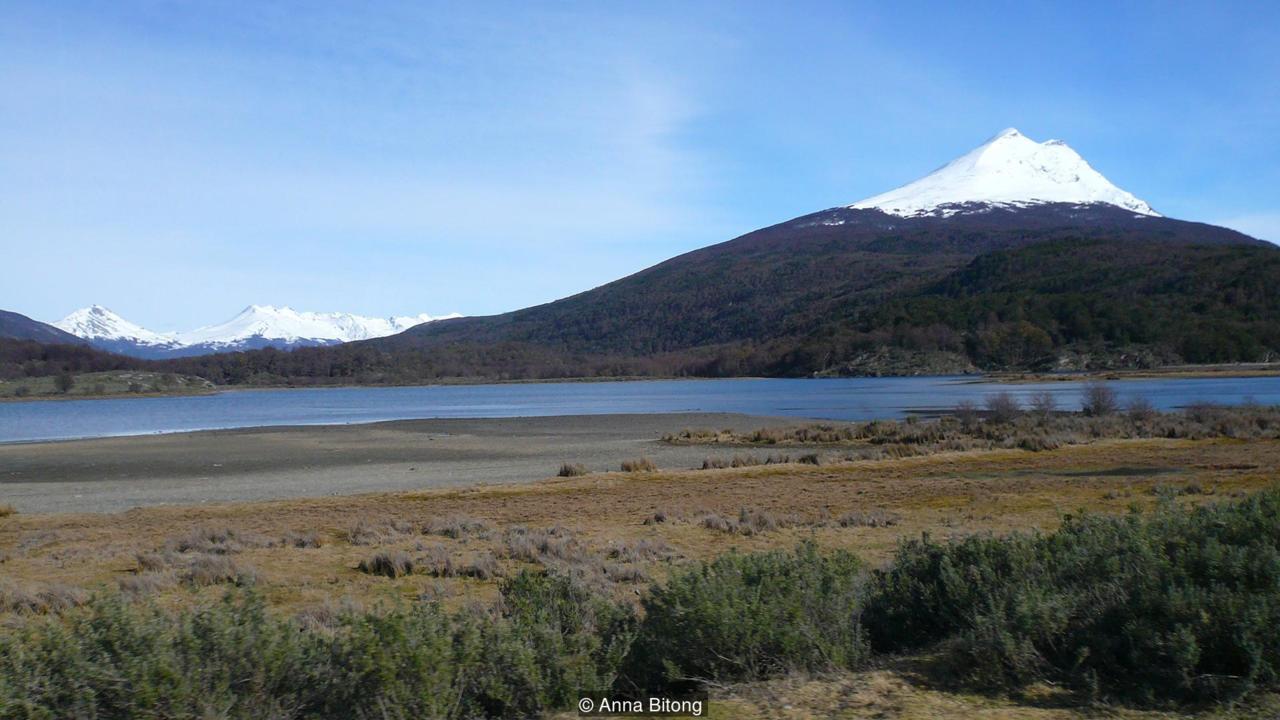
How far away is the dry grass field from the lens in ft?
17.4

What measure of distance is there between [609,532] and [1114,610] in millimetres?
10194

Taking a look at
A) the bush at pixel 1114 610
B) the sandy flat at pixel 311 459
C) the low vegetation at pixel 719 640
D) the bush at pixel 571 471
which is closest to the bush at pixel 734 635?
the low vegetation at pixel 719 640

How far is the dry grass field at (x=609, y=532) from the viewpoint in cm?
530

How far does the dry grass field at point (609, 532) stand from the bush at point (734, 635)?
0.22 metres

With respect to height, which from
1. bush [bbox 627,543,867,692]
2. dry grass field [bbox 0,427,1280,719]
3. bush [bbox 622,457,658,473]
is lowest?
bush [bbox 622,457,658,473]

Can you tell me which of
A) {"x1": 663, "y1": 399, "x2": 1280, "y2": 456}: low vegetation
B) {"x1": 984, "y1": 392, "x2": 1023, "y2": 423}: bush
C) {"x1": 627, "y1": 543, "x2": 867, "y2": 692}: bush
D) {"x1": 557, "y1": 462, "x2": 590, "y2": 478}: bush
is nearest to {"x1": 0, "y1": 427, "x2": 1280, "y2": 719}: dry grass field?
{"x1": 627, "y1": 543, "x2": 867, "y2": 692}: bush

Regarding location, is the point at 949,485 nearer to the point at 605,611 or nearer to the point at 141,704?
the point at 605,611

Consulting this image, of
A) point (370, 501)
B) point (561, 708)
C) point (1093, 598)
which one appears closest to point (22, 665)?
point (561, 708)

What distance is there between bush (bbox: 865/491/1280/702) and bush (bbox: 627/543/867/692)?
0.73m

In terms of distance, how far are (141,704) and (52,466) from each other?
119 feet

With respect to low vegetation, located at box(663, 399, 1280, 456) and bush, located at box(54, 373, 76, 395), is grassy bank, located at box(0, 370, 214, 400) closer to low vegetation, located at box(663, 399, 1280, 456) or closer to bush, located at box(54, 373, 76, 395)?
bush, located at box(54, 373, 76, 395)

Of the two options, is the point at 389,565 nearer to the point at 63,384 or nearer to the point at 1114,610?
the point at 1114,610

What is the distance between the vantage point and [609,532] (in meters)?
14.9

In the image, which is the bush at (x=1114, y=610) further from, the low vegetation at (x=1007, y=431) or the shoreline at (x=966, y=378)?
the shoreline at (x=966, y=378)
